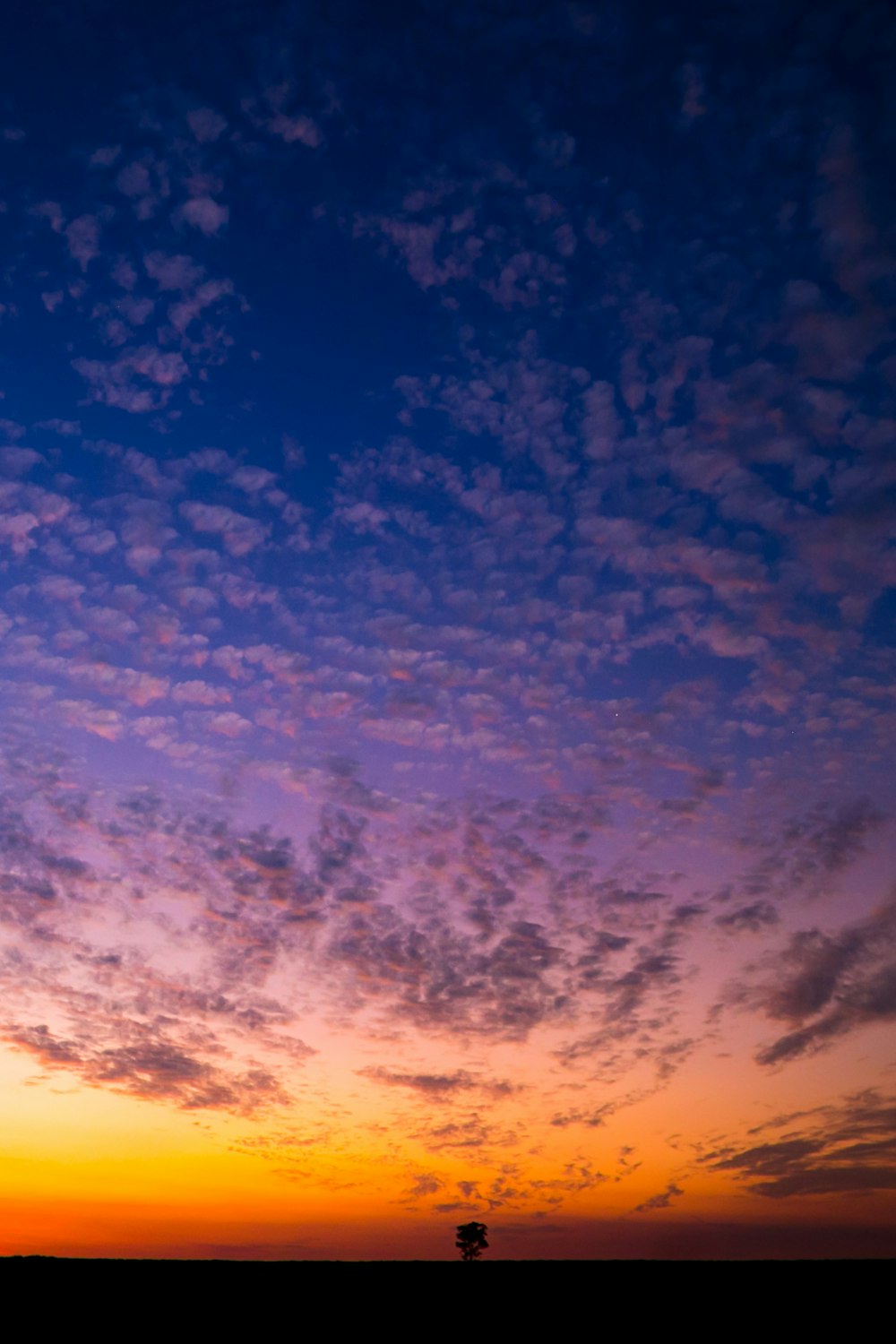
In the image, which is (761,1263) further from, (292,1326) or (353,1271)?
(292,1326)

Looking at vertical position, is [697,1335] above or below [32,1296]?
below

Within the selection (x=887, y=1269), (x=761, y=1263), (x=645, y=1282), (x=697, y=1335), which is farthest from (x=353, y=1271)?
(x=887, y=1269)

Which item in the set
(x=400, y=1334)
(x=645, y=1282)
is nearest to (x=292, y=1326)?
(x=400, y=1334)

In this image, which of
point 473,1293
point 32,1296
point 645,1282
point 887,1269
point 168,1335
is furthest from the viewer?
point 887,1269

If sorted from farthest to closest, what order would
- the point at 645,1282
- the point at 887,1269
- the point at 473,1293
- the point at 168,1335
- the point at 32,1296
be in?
the point at 887,1269 < the point at 645,1282 < the point at 473,1293 < the point at 32,1296 < the point at 168,1335

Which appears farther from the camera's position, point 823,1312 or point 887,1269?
point 887,1269

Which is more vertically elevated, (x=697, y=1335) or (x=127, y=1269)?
(x=127, y=1269)

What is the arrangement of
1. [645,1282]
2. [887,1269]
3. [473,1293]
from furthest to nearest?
1. [887,1269]
2. [645,1282]
3. [473,1293]

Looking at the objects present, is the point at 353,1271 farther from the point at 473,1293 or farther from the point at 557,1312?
the point at 557,1312

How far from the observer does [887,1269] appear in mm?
20797

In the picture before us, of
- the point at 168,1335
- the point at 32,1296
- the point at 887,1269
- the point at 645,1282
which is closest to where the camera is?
the point at 168,1335

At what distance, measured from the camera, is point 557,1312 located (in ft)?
55.7

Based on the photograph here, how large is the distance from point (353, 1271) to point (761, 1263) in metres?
9.38

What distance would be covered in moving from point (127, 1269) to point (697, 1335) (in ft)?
38.2
